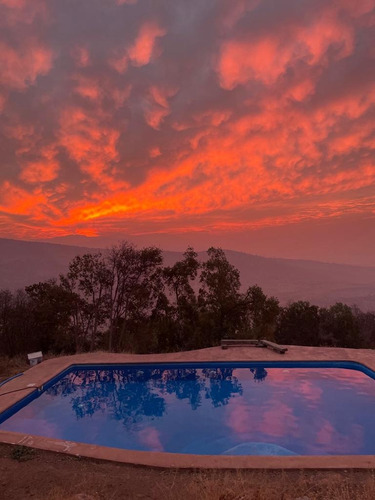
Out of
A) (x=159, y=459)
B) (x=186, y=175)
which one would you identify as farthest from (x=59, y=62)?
(x=159, y=459)

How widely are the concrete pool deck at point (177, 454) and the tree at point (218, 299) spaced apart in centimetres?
306

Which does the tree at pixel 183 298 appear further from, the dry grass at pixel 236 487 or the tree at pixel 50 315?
the dry grass at pixel 236 487

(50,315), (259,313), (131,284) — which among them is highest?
(131,284)

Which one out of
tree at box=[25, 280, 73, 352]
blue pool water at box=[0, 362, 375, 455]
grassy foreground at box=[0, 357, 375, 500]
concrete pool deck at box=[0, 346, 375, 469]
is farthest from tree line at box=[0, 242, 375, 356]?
grassy foreground at box=[0, 357, 375, 500]

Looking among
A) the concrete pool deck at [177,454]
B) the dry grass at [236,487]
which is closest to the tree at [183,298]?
the concrete pool deck at [177,454]

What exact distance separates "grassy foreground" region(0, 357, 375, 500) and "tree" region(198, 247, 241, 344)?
14214mm

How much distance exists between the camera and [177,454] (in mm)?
7266

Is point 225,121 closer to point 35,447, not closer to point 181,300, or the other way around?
point 181,300

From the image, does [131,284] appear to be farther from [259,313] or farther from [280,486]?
[280,486]

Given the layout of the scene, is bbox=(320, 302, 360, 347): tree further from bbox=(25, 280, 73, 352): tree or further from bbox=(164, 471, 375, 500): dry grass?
bbox=(164, 471, 375, 500): dry grass

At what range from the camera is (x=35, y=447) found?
7.55 meters

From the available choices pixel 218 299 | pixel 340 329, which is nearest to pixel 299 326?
pixel 340 329

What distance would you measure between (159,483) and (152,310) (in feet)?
51.5

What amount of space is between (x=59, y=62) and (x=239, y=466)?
17973 millimetres
